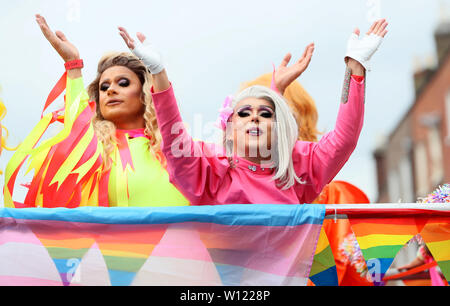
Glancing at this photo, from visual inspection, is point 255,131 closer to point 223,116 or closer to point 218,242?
point 223,116

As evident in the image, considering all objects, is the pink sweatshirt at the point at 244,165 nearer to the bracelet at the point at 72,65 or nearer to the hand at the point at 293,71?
the hand at the point at 293,71

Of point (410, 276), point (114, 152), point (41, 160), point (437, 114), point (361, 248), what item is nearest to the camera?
point (361, 248)

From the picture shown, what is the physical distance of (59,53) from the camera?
3617mm

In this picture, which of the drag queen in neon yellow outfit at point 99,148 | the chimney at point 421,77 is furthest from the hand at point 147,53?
the chimney at point 421,77

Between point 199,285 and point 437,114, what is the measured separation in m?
22.6

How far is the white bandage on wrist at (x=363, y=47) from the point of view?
9.82 feet

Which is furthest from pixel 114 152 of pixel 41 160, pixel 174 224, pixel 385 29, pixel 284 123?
pixel 385 29

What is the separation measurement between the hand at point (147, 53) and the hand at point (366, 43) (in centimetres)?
75

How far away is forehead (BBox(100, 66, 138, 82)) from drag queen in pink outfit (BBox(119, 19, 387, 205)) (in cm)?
72

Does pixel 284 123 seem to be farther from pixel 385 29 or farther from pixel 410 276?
pixel 410 276

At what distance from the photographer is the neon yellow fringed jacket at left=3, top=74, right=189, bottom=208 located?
3426mm

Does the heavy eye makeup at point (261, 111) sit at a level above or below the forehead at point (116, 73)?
below

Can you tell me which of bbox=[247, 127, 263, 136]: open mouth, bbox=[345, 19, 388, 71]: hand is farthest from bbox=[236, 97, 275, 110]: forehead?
bbox=[345, 19, 388, 71]: hand

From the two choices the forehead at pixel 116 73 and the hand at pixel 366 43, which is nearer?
the hand at pixel 366 43
